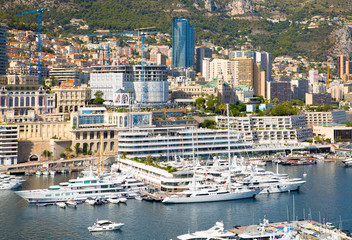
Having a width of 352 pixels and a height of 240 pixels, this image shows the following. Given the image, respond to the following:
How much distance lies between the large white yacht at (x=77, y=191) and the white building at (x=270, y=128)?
136 ft

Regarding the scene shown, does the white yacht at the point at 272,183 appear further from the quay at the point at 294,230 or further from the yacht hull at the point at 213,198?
the quay at the point at 294,230

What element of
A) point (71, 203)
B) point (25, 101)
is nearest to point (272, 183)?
point (71, 203)

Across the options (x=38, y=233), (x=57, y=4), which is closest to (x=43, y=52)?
(x=57, y=4)

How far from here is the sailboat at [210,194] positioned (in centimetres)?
5997

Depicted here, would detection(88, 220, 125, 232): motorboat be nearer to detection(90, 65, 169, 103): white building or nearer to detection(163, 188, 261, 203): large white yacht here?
detection(163, 188, 261, 203): large white yacht

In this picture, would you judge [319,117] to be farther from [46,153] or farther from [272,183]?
[272,183]

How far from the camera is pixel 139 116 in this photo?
8906cm

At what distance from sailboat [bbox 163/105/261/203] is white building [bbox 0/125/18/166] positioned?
28075mm

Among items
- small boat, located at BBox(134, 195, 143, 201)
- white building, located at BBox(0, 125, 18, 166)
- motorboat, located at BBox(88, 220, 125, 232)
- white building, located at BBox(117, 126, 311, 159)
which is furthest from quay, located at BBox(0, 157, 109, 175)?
motorboat, located at BBox(88, 220, 125, 232)

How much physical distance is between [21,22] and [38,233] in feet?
410

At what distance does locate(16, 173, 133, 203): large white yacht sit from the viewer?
59594 millimetres

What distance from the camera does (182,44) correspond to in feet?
639

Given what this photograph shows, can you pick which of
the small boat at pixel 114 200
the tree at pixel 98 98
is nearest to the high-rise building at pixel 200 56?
the tree at pixel 98 98

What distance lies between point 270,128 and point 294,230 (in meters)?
57.7
